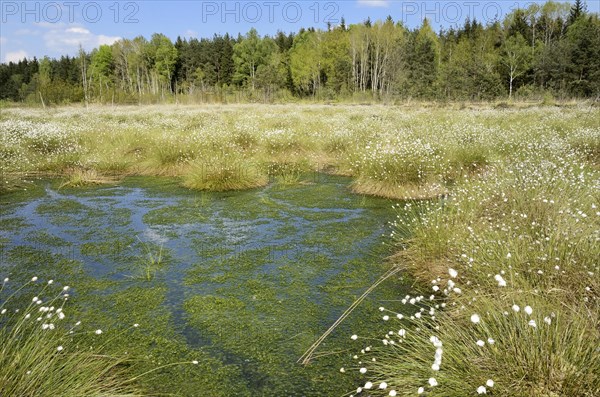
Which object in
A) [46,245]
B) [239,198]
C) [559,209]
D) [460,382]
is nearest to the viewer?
[460,382]

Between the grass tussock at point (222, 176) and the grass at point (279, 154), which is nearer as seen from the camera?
the grass at point (279, 154)

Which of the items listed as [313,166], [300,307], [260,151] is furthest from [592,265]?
[260,151]

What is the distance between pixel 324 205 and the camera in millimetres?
8266

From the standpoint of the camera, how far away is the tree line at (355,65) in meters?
42.7

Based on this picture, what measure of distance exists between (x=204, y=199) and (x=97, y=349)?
218 inches

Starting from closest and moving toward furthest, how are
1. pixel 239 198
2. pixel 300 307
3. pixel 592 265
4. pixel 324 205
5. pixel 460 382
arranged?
pixel 460 382
pixel 592 265
pixel 300 307
pixel 324 205
pixel 239 198

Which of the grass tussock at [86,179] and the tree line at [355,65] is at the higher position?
the tree line at [355,65]

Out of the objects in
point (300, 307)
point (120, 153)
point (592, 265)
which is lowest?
point (300, 307)

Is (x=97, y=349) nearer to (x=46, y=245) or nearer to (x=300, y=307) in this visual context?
(x=300, y=307)

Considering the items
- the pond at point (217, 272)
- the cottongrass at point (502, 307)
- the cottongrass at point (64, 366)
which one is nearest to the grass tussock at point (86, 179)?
the pond at point (217, 272)

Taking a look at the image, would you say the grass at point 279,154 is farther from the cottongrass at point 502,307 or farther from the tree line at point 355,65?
the tree line at point 355,65

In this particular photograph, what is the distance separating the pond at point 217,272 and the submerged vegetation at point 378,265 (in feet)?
0.09

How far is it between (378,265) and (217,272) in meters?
2.16

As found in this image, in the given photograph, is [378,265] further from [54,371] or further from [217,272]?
[54,371]
